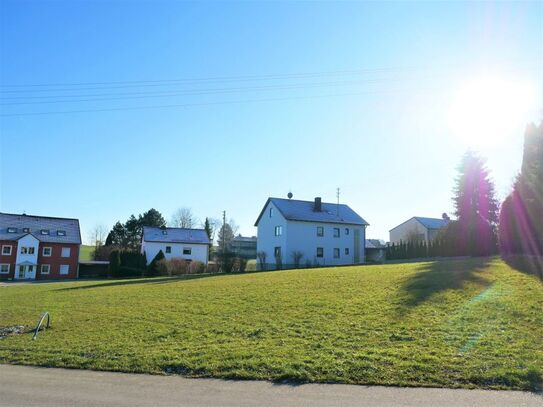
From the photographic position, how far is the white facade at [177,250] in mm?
62531

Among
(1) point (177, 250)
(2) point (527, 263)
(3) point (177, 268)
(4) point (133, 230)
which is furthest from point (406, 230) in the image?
(2) point (527, 263)

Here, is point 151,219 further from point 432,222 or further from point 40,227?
point 432,222

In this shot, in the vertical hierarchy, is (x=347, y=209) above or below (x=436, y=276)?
above

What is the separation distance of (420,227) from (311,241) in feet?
98.7

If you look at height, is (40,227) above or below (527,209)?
above

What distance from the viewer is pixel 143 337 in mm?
11359

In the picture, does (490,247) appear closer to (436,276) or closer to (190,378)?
(436,276)

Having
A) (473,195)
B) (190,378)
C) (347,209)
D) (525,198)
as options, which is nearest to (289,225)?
(347,209)

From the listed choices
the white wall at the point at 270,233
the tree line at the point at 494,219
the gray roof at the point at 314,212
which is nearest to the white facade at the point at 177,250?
the white wall at the point at 270,233

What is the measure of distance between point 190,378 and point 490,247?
28.8 metres

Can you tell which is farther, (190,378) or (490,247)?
(490,247)

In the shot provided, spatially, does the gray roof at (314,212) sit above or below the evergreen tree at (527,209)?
above

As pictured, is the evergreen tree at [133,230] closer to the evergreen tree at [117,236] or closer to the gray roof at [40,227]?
the evergreen tree at [117,236]

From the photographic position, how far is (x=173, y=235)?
65.6 meters
